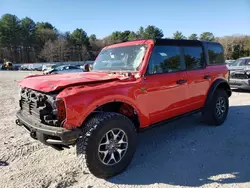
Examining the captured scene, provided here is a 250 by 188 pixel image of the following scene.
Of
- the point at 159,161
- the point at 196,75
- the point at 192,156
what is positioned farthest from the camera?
the point at 196,75

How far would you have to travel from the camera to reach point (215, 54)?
537 cm

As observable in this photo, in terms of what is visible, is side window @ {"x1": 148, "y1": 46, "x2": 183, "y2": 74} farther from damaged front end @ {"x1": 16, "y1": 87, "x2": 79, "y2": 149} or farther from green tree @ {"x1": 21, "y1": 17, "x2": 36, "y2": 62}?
green tree @ {"x1": 21, "y1": 17, "x2": 36, "y2": 62}

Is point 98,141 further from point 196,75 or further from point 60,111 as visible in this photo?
point 196,75

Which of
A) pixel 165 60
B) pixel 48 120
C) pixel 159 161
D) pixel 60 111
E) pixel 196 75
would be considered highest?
pixel 165 60

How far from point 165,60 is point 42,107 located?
2.23 metres

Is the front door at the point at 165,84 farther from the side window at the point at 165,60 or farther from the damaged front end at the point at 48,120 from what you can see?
the damaged front end at the point at 48,120

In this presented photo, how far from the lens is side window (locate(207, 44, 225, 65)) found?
5.19m

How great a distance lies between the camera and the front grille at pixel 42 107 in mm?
2932

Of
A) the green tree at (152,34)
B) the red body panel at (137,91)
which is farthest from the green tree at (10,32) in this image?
the red body panel at (137,91)

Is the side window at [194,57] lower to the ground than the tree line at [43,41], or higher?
lower

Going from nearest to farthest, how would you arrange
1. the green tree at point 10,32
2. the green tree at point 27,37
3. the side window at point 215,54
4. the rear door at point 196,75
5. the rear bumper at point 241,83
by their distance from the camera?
the rear door at point 196,75
the side window at point 215,54
the rear bumper at point 241,83
the green tree at point 10,32
the green tree at point 27,37

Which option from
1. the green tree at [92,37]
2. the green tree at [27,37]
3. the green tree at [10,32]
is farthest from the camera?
the green tree at [92,37]

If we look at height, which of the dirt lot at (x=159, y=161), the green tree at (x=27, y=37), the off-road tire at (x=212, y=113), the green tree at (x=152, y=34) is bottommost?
the dirt lot at (x=159, y=161)

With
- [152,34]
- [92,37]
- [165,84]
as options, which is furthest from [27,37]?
[165,84]
